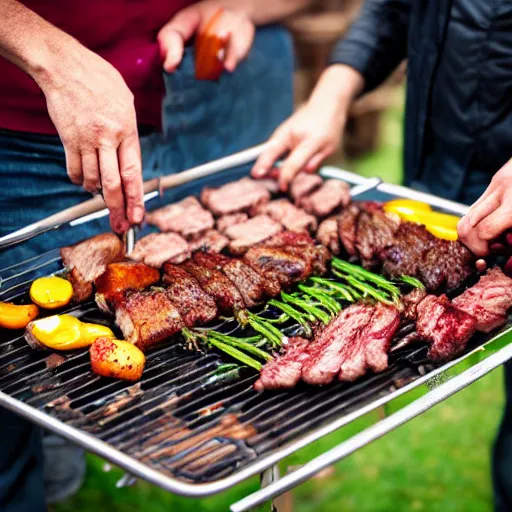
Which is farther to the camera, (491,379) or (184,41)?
(491,379)

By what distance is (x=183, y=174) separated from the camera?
3.42m

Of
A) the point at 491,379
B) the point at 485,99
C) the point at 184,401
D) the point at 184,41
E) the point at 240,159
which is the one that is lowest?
the point at 491,379

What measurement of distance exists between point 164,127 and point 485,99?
1647 mm

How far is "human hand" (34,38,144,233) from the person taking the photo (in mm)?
2445

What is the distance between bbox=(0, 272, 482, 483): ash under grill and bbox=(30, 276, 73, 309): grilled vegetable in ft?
0.62

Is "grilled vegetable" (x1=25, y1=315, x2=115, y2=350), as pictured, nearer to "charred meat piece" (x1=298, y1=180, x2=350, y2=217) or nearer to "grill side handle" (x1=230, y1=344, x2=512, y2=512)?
"grill side handle" (x1=230, y1=344, x2=512, y2=512)

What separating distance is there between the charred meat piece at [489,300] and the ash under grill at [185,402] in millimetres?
273

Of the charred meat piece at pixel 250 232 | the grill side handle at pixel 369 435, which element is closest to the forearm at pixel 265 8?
the charred meat piece at pixel 250 232

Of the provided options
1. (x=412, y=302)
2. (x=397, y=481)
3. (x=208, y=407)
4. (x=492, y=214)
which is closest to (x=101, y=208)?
(x=208, y=407)

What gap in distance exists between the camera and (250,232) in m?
3.25

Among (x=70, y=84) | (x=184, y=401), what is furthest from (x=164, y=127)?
(x=184, y=401)

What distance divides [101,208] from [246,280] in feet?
2.53

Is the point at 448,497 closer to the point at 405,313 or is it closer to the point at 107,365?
the point at 405,313

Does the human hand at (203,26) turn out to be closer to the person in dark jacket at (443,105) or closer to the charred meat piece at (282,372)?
the person in dark jacket at (443,105)
